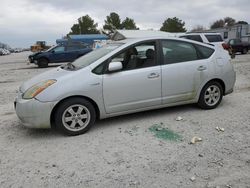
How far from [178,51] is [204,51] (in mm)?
592

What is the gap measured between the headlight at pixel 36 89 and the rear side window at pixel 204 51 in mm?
2855

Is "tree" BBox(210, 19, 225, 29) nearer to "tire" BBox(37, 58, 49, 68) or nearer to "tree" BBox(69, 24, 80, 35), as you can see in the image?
"tree" BBox(69, 24, 80, 35)

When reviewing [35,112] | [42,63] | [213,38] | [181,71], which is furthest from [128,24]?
[35,112]

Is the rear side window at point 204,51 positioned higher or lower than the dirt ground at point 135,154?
higher

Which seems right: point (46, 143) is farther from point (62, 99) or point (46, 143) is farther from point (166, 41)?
point (166, 41)

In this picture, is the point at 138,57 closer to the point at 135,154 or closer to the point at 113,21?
the point at 135,154

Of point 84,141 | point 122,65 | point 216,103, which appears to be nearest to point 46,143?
point 84,141

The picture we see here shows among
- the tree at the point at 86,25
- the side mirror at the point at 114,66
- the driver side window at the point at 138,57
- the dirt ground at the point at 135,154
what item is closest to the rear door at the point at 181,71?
the driver side window at the point at 138,57

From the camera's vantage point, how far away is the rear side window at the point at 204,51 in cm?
523

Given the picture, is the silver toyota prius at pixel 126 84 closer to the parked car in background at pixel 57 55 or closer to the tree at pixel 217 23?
the parked car in background at pixel 57 55

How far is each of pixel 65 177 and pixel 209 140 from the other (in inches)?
84.1

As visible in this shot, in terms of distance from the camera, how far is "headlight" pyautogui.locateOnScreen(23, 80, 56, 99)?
417 cm

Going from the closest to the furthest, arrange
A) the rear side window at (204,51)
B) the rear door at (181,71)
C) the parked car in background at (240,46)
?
the rear door at (181,71) → the rear side window at (204,51) → the parked car in background at (240,46)

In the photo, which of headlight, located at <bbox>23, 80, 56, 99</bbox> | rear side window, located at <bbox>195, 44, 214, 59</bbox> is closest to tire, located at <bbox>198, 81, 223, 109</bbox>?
rear side window, located at <bbox>195, 44, 214, 59</bbox>
